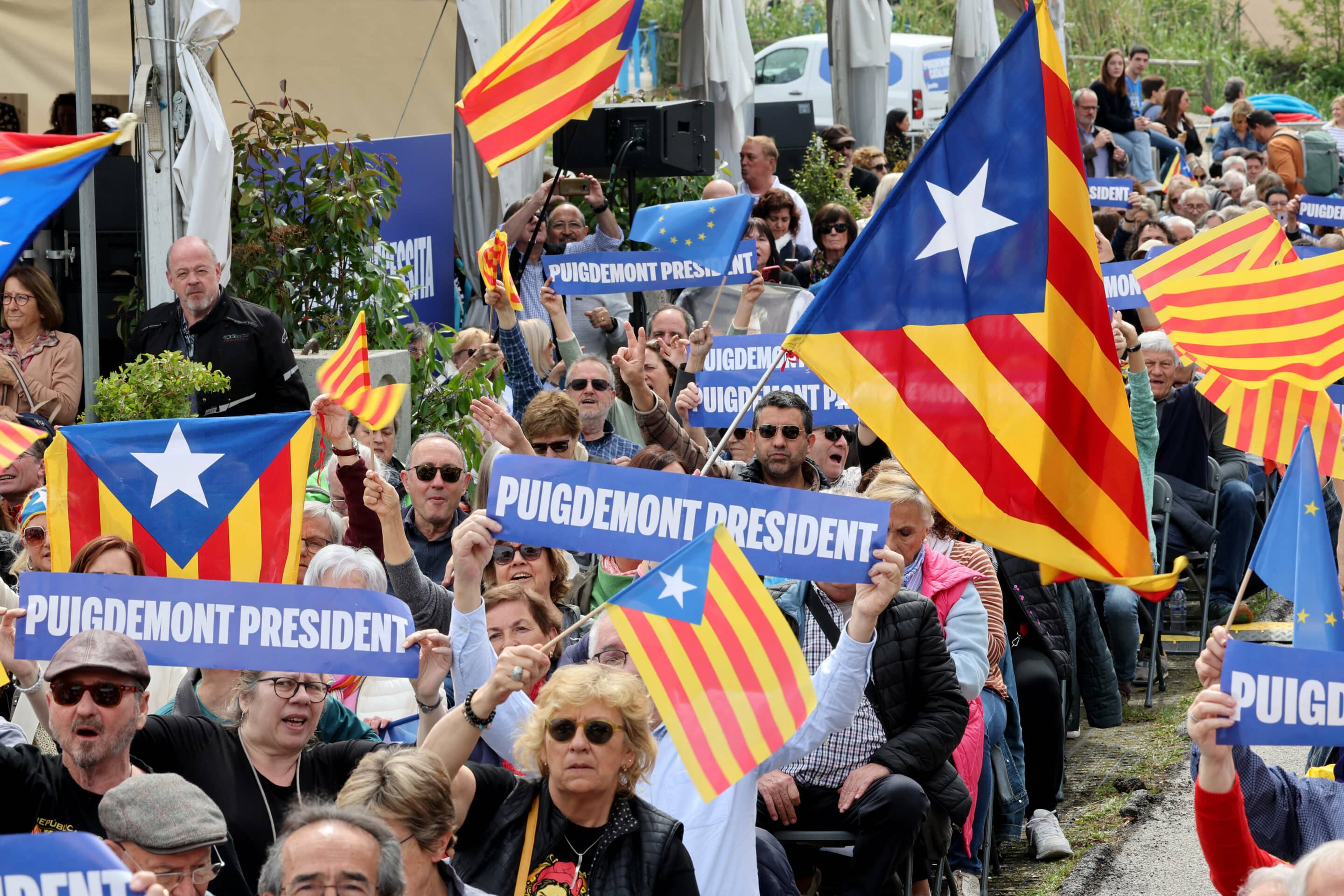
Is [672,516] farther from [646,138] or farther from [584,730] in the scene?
[646,138]

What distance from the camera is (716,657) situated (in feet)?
14.7

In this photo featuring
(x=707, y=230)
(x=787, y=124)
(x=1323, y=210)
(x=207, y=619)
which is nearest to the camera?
(x=207, y=619)

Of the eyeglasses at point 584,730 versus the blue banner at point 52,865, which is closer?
the blue banner at point 52,865

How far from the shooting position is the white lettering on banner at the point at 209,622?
4.53 m

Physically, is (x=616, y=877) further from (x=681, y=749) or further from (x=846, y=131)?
(x=846, y=131)

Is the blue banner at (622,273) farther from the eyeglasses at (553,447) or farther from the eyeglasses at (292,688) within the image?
the eyeglasses at (292,688)

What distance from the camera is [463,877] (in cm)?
431

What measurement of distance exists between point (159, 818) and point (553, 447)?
136 inches

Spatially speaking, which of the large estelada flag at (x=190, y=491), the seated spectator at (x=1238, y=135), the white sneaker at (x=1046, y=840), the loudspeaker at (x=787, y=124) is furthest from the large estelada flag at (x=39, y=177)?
the seated spectator at (x=1238, y=135)

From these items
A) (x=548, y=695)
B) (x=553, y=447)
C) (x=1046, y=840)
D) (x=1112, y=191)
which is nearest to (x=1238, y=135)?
(x=1112, y=191)

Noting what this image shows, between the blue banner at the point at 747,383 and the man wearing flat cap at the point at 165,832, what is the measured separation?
4120mm


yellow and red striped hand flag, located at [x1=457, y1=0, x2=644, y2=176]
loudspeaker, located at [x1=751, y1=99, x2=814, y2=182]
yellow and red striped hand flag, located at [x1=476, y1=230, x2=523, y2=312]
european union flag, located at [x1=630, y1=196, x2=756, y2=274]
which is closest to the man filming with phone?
european union flag, located at [x1=630, y1=196, x2=756, y2=274]

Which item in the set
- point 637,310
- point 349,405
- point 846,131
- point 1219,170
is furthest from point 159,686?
point 1219,170

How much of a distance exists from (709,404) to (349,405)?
1969mm
